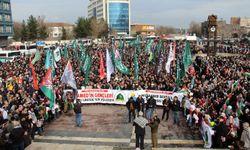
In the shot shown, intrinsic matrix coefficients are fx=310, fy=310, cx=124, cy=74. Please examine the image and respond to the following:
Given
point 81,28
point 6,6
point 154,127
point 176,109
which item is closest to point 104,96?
point 176,109

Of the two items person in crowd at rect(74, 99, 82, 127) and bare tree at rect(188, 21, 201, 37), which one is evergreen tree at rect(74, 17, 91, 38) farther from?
person in crowd at rect(74, 99, 82, 127)

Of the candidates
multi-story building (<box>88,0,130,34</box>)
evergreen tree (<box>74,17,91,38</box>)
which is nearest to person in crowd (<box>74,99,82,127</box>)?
evergreen tree (<box>74,17,91,38</box>)

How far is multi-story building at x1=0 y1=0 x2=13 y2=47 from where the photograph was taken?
7482 cm

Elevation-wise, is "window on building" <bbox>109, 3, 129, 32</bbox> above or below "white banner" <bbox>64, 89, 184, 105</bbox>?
above

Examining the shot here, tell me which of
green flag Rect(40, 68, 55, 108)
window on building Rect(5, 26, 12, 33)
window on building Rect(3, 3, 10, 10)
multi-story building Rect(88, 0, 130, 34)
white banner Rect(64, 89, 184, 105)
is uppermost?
multi-story building Rect(88, 0, 130, 34)

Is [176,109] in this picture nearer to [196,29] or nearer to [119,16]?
[196,29]

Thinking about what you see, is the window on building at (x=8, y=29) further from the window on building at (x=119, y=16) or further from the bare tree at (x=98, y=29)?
the window on building at (x=119, y=16)

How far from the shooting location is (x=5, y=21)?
76.8 m

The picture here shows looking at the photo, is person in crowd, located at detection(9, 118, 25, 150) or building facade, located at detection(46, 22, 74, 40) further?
building facade, located at detection(46, 22, 74, 40)

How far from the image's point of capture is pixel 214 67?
27.1 meters

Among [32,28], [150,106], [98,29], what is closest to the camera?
[150,106]

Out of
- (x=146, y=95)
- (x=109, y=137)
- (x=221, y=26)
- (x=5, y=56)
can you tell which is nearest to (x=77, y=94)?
(x=146, y=95)

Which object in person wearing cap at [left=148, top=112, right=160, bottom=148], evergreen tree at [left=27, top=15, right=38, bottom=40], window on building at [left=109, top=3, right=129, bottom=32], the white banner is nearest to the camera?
person wearing cap at [left=148, top=112, right=160, bottom=148]

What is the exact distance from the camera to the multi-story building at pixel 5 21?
245 ft
